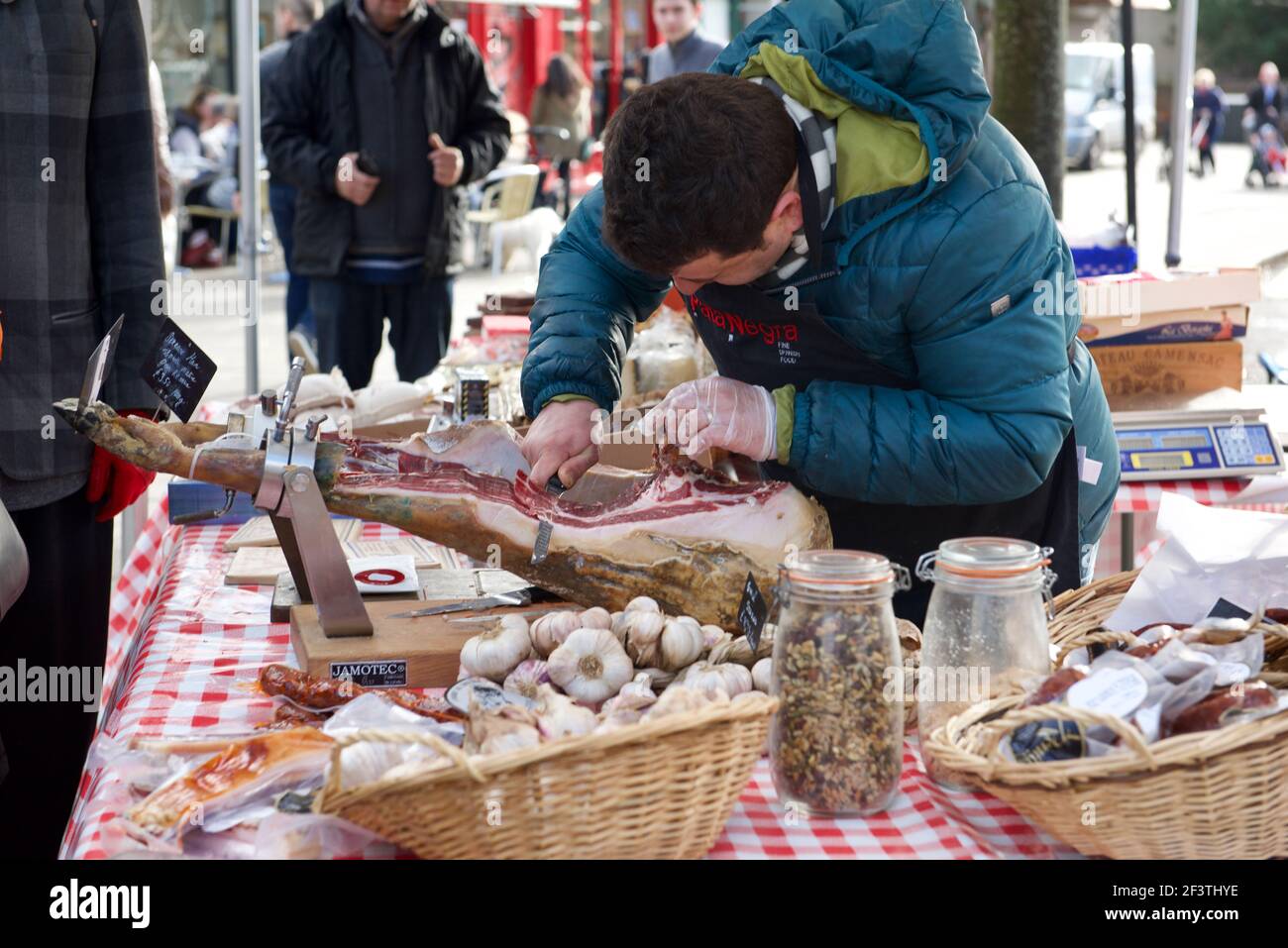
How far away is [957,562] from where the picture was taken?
1.62 metres

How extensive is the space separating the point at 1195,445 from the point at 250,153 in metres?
3.97

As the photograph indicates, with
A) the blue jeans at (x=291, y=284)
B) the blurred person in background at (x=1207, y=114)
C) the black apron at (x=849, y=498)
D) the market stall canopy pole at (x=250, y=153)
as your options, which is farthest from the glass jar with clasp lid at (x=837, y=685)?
the blurred person in background at (x=1207, y=114)

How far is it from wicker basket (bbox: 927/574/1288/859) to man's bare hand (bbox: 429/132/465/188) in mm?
4604

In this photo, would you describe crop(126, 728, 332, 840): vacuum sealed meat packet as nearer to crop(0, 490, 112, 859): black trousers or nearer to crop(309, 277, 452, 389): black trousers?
crop(0, 490, 112, 859): black trousers

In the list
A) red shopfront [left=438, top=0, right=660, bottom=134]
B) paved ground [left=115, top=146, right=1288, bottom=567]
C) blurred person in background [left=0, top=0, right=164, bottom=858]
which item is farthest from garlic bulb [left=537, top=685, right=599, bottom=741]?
red shopfront [left=438, top=0, right=660, bottom=134]

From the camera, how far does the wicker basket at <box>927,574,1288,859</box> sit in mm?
1420

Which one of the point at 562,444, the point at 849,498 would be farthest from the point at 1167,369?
the point at 562,444

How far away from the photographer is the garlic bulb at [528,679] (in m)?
1.83

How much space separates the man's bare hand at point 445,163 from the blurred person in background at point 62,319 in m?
3.06

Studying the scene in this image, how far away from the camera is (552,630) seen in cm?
189

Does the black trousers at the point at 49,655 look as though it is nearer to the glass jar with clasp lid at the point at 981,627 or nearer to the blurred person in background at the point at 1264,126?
the glass jar with clasp lid at the point at 981,627

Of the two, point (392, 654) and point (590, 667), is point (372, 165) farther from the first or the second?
point (590, 667)
